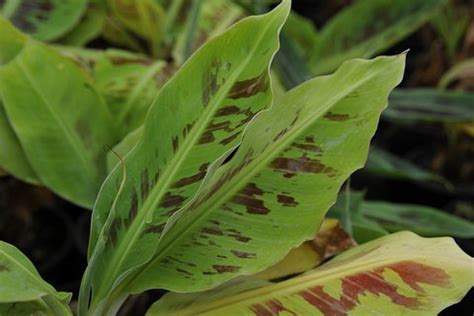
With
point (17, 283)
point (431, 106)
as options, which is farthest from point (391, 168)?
point (17, 283)

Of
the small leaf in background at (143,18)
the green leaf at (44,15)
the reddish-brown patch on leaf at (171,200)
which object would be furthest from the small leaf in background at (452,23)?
the reddish-brown patch on leaf at (171,200)

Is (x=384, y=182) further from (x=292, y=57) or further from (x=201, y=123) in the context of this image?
(x=201, y=123)

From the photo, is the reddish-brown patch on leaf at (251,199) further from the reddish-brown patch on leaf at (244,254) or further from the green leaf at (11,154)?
the green leaf at (11,154)

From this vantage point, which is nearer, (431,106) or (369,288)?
(369,288)

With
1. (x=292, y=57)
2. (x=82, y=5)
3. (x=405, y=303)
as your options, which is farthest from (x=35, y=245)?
(x=405, y=303)

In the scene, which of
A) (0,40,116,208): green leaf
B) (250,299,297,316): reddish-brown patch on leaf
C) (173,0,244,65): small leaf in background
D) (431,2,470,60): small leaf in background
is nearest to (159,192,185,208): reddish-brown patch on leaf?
(250,299,297,316): reddish-brown patch on leaf

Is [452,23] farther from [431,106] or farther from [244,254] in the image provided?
[244,254]
